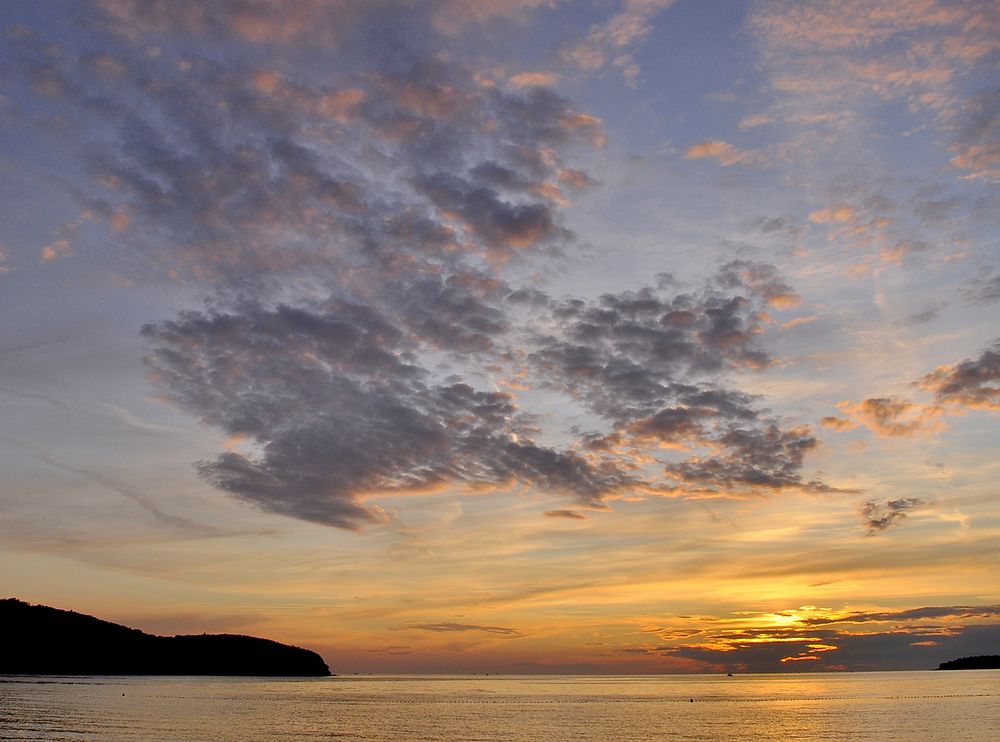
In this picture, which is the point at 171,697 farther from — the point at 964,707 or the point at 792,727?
the point at 964,707

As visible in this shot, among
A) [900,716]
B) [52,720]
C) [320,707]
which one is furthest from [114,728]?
[900,716]

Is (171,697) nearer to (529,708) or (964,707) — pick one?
(529,708)

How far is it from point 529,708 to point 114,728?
9997 centimetres

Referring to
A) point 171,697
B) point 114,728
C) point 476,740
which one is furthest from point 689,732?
point 171,697

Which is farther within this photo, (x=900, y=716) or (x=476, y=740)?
(x=900, y=716)

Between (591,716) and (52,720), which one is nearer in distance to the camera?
(52,720)

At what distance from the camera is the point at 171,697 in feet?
616

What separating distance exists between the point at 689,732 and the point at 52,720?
91.9 m

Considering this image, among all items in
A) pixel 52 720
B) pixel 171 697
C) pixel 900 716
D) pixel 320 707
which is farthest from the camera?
pixel 171 697

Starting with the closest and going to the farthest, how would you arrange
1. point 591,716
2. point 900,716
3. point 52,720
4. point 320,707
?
1. point 52,720
2. point 900,716
3. point 591,716
4. point 320,707

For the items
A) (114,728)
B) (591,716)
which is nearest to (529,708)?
(591,716)

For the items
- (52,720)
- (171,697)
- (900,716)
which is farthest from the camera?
(171,697)

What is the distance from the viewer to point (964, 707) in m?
160

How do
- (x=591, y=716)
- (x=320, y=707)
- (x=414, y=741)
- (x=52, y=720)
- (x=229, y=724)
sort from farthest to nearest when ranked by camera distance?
(x=320, y=707) → (x=591, y=716) → (x=229, y=724) → (x=52, y=720) → (x=414, y=741)
